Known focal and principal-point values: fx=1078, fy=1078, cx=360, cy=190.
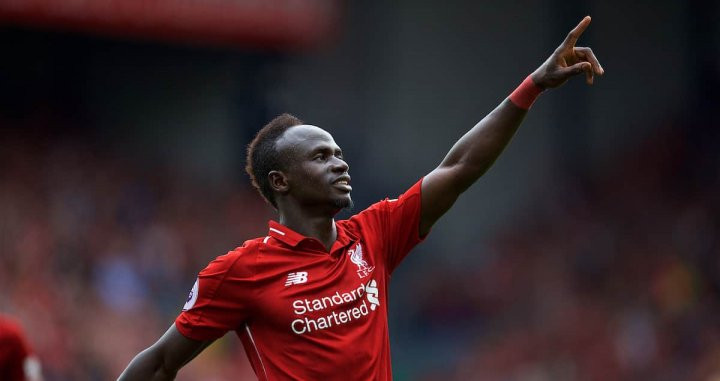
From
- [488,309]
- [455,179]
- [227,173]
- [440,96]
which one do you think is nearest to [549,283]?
[488,309]

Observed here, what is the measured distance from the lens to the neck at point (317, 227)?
414 centimetres

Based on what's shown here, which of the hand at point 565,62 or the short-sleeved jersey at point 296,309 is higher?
the hand at point 565,62

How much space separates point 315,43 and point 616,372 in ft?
19.3

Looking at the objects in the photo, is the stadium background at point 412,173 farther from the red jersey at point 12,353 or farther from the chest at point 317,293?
the chest at point 317,293

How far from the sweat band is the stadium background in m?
7.84

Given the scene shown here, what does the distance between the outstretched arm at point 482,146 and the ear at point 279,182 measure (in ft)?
1.78

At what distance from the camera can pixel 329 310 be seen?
12.9 feet

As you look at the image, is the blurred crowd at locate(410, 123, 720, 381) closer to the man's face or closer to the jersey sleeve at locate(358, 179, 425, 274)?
the jersey sleeve at locate(358, 179, 425, 274)

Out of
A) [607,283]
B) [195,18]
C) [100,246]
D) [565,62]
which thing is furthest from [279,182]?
[607,283]

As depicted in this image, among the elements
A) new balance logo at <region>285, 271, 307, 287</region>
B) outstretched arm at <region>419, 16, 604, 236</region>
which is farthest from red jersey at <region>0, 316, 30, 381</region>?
outstretched arm at <region>419, 16, 604, 236</region>

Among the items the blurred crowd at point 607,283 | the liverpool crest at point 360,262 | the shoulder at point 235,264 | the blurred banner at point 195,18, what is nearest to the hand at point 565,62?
the liverpool crest at point 360,262

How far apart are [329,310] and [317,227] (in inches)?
14.8

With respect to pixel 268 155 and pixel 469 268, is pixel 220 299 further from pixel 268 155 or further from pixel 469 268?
pixel 469 268

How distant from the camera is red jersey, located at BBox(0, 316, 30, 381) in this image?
5.00 metres
